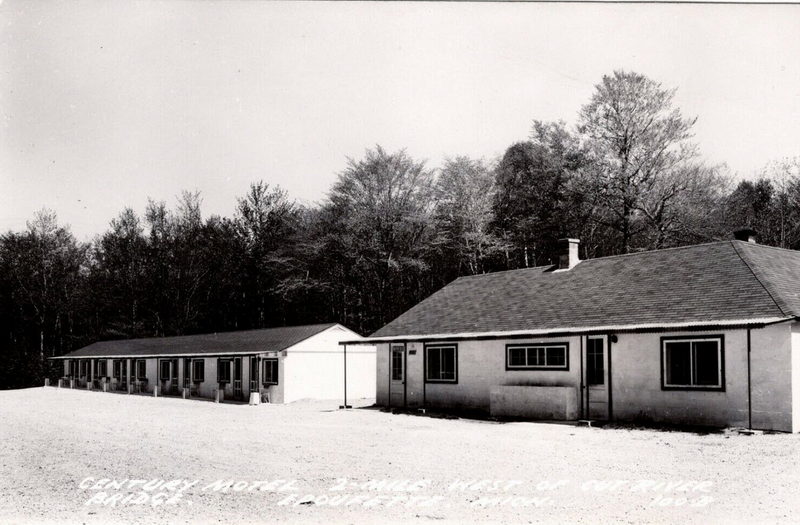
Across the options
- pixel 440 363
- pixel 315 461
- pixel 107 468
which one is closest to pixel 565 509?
pixel 315 461

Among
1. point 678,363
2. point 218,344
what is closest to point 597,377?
point 678,363

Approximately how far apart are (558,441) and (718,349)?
4.43 m

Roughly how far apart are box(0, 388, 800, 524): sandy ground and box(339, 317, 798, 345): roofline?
2.21 m

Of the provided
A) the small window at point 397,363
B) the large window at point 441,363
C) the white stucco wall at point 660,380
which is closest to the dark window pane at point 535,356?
the white stucco wall at point 660,380

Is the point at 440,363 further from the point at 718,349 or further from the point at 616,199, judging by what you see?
the point at 616,199

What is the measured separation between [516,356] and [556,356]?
1323 millimetres

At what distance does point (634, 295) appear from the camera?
787 inches

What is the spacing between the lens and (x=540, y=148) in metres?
40.8

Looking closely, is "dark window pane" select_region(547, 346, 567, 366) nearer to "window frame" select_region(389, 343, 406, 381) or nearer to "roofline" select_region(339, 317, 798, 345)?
"roofline" select_region(339, 317, 798, 345)

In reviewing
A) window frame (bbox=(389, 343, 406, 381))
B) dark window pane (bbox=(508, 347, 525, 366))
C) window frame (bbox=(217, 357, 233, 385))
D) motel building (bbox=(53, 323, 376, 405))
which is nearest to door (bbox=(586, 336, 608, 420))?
dark window pane (bbox=(508, 347, 525, 366))

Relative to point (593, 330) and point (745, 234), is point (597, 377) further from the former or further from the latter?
point (745, 234)

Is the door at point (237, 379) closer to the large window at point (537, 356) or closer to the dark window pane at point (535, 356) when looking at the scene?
the large window at point (537, 356)

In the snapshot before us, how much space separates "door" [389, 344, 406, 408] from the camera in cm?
2491

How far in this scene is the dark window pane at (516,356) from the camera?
20.9 meters
